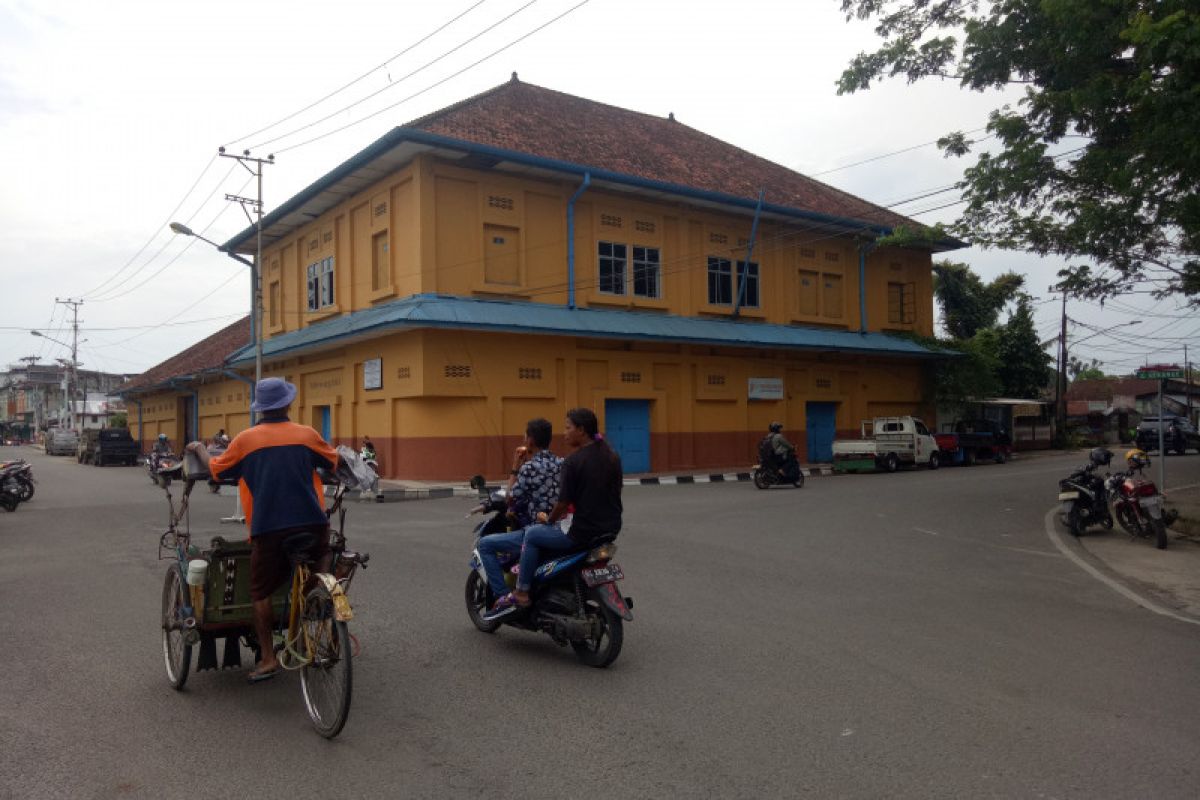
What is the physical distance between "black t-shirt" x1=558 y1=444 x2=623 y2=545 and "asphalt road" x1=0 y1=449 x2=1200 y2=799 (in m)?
0.91

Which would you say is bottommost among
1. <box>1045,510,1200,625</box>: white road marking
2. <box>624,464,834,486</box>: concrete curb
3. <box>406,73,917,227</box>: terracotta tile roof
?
<box>1045,510,1200,625</box>: white road marking

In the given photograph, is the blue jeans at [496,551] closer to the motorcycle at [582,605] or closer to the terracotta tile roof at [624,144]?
the motorcycle at [582,605]

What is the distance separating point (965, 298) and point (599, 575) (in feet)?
131

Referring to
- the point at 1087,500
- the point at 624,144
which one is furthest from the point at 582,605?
the point at 624,144

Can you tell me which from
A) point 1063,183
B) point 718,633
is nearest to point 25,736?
point 718,633

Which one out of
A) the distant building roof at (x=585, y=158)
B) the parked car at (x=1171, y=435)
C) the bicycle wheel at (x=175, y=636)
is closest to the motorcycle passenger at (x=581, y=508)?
the bicycle wheel at (x=175, y=636)

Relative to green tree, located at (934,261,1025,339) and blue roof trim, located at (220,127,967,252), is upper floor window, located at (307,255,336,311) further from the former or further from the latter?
green tree, located at (934,261,1025,339)

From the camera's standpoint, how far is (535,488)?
20.1ft

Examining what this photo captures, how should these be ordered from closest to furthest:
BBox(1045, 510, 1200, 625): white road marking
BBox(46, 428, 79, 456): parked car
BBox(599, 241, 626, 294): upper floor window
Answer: BBox(1045, 510, 1200, 625): white road marking < BBox(599, 241, 626, 294): upper floor window < BBox(46, 428, 79, 456): parked car

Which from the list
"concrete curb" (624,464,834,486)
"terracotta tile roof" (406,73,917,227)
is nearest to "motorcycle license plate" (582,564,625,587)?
"concrete curb" (624,464,834,486)

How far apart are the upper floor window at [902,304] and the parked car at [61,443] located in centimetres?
5026

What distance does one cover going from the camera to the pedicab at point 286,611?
4.28m

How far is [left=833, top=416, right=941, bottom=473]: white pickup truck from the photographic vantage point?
2647 centimetres

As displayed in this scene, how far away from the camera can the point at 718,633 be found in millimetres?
6535
